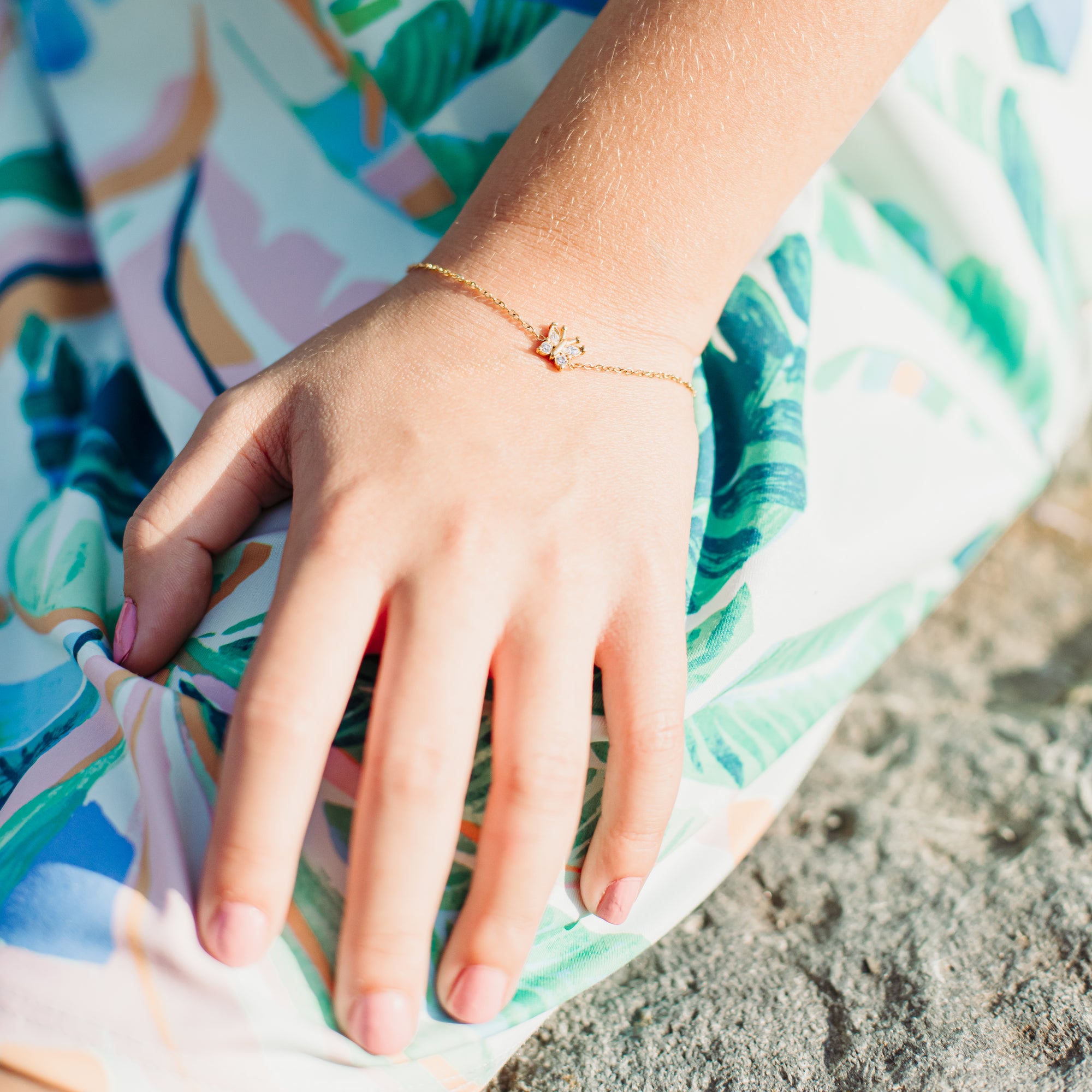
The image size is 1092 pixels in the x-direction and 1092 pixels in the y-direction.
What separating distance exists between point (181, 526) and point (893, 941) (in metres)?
0.76

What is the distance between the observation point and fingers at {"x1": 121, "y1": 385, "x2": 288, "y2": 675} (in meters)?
0.75

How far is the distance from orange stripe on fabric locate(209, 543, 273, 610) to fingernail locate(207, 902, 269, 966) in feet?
0.87

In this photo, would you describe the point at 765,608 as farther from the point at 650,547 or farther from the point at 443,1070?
the point at 443,1070

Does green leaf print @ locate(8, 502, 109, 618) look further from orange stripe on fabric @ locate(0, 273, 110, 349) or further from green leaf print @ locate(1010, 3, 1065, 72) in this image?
green leaf print @ locate(1010, 3, 1065, 72)

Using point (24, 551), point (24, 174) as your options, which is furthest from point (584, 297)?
point (24, 174)

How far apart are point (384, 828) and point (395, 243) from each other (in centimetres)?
66

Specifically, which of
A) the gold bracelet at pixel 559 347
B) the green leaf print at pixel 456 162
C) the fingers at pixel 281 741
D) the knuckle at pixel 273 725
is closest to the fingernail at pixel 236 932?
the fingers at pixel 281 741

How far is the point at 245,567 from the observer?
2.53ft

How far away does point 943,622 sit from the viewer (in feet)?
4.61

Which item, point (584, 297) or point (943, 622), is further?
point (943, 622)

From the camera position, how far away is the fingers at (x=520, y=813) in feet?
2.10

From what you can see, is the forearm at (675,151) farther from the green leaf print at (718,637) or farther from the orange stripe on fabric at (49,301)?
the orange stripe on fabric at (49,301)

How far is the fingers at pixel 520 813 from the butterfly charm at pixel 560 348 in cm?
23

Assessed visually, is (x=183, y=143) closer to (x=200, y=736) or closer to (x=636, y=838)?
(x=200, y=736)
